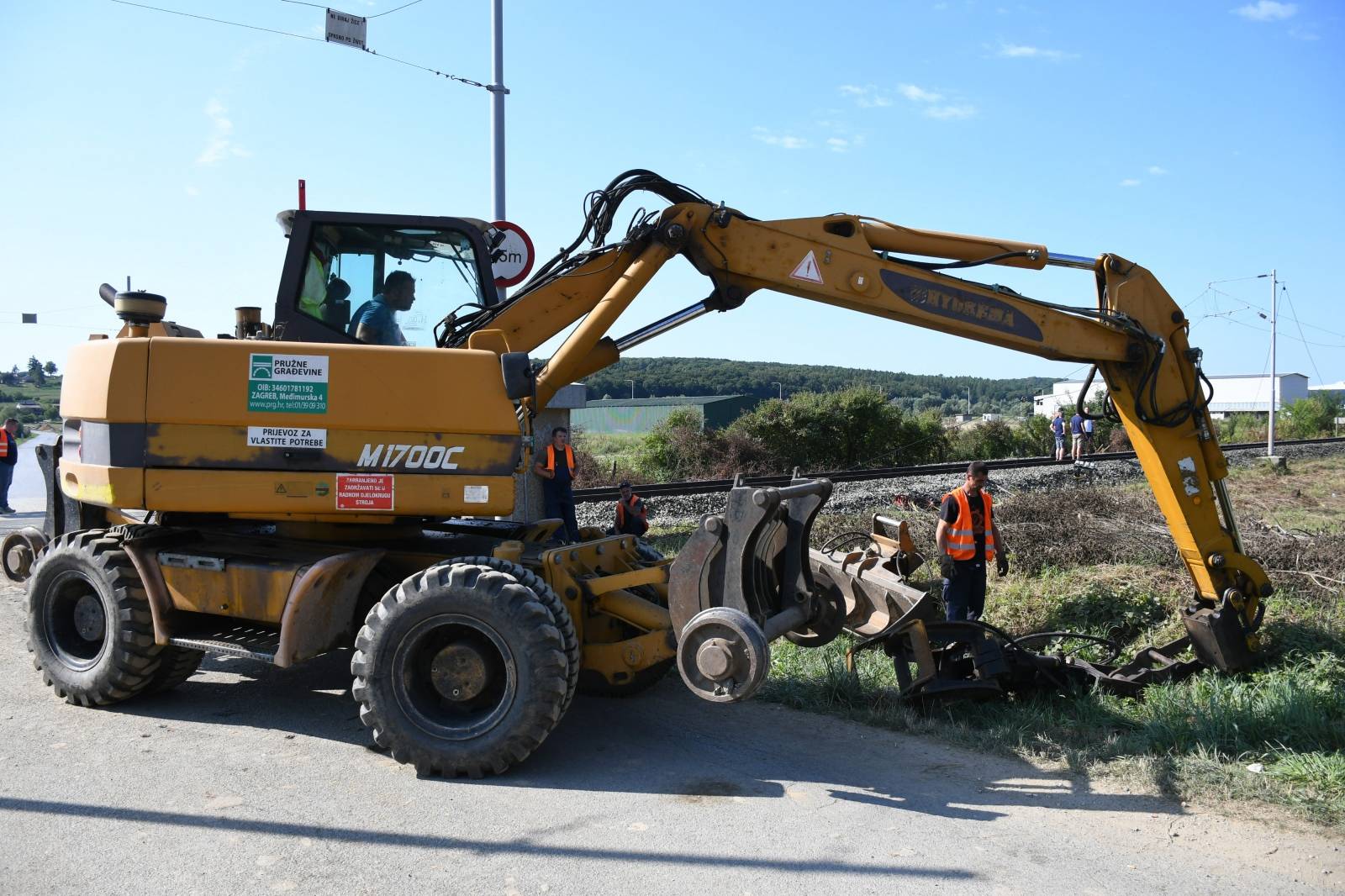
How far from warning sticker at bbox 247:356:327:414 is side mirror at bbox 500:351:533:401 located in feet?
3.43

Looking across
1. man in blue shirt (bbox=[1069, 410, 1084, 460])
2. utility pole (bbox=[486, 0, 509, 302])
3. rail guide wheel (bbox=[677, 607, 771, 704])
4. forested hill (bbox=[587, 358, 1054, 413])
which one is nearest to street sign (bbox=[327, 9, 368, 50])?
utility pole (bbox=[486, 0, 509, 302])

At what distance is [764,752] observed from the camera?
5.82 meters

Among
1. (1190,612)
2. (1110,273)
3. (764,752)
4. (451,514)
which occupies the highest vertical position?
(1110,273)

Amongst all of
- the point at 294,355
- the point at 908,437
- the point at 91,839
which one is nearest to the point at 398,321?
the point at 294,355

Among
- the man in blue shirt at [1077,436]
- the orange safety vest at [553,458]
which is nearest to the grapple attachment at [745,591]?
the orange safety vest at [553,458]

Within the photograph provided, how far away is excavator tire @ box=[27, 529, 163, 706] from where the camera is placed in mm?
6301

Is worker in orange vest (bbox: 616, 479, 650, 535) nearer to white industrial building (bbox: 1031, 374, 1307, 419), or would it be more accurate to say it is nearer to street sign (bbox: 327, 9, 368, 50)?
street sign (bbox: 327, 9, 368, 50)

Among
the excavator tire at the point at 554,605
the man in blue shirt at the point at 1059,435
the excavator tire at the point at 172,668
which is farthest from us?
the man in blue shirt at the point at 1059,435

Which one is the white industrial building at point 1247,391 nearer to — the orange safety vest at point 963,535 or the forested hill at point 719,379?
the forested hill at point 719,379

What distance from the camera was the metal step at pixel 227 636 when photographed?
5.97m

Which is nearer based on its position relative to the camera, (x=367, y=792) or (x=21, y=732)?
(x=367, y=792)

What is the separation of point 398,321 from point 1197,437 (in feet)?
17.9

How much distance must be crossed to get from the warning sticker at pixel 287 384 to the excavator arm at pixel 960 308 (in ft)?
3.83

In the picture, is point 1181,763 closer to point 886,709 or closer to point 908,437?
point 886,709
